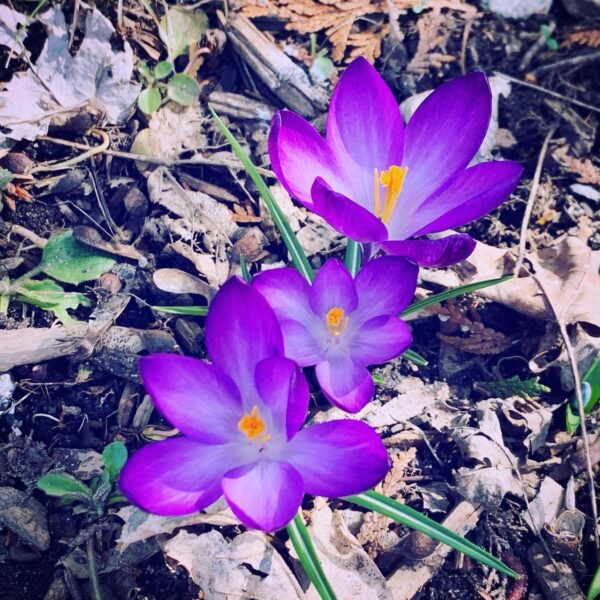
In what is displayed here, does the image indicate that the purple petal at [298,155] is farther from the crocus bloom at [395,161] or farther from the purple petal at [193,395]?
the purple petal at [193,395]

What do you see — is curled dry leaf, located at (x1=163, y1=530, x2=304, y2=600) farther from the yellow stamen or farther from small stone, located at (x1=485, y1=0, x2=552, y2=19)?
small stone, located at (x1=485, y1=0, x2=552, y2=19)

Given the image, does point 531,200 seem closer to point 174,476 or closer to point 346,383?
point 346,383

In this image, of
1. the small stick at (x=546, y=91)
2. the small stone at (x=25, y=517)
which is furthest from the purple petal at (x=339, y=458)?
the small stick at (x=546, y=91)

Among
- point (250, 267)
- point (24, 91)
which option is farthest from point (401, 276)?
point (24, 91)

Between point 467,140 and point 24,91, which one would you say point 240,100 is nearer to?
point 24,91

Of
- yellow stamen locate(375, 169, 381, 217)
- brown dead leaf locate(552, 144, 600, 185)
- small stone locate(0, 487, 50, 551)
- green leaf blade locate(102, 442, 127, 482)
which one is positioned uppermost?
yellow stamen locate(375, 169, 381, 217)

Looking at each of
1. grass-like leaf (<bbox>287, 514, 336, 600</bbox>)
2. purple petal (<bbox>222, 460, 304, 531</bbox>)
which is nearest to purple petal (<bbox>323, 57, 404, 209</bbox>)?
purple petal (<bbox>222, 460, 304, 531</bbox>)
